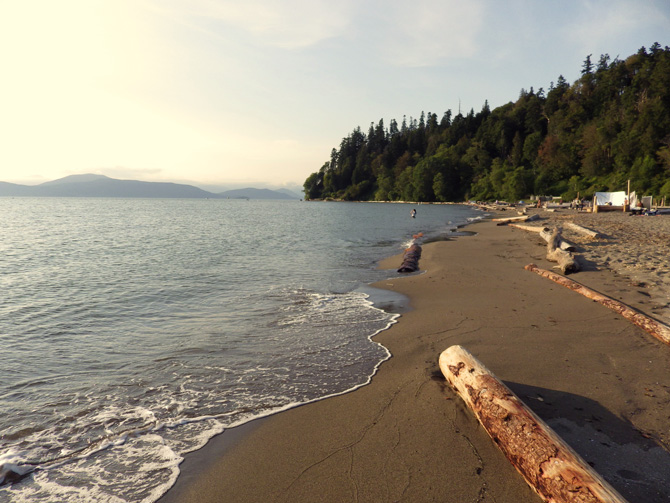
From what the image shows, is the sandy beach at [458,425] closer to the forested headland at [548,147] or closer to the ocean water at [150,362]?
the ocean water at [150,362]

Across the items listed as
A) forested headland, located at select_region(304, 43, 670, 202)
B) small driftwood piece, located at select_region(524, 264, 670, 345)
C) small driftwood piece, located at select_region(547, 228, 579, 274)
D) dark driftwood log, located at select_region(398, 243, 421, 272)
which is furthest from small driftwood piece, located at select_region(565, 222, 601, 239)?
forested headland, located at select_region(304, 43, 670, 202)

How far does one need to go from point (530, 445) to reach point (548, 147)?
132m

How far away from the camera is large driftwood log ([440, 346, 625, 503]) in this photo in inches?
122

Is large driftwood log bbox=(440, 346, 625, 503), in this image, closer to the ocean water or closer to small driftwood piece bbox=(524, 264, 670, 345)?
the ocean water

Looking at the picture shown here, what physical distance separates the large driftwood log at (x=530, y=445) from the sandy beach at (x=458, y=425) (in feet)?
0.66

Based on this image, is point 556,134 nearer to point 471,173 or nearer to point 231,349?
point 471,173

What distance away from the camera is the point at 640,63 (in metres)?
108

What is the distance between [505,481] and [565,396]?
2.14 meters

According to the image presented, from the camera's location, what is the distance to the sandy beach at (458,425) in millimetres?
3689

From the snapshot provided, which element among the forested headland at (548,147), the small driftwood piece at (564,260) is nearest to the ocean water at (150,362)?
the small driftwood piece at (564,260)

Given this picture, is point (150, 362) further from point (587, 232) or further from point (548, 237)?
point (587, 232)

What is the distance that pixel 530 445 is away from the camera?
368 centimetres

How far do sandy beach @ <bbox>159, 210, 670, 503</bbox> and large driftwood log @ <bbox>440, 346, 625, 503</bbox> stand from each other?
0.20 m

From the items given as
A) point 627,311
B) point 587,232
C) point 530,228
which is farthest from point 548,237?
point 627,311
